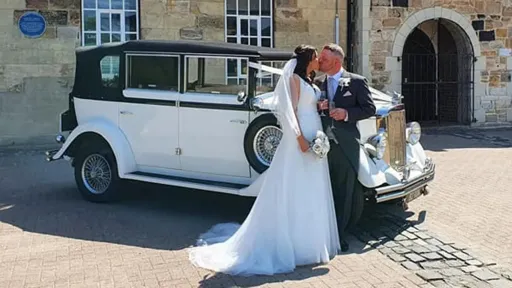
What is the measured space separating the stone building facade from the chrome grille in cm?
798

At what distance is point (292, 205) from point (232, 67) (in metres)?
2.15

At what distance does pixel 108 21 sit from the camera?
1338cm

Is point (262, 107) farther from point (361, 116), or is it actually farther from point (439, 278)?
point (439, 278)

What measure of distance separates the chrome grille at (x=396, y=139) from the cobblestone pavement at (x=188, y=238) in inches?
27.2

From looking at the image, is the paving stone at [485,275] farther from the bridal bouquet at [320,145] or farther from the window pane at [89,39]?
the window pane at [89,39]

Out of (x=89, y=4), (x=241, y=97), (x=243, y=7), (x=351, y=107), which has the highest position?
(x=243, y=7)

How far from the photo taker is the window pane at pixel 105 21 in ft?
43.7

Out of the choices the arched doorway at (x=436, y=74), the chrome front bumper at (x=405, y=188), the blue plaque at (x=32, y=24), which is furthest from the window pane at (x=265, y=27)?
the chrome front bumper at (x=405, y=188)

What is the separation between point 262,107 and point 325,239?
5.51ft

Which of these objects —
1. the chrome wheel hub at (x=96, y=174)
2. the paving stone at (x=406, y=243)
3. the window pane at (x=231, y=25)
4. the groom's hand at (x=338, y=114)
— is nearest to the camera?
the groom's hand at (x=338, y=114)

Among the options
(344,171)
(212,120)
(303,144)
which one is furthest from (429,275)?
(212,120)

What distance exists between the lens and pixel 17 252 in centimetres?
564

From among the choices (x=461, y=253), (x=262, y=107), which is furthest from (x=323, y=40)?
(x=461, y=253)

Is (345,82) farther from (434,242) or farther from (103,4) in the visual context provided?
Result: (103,4)
